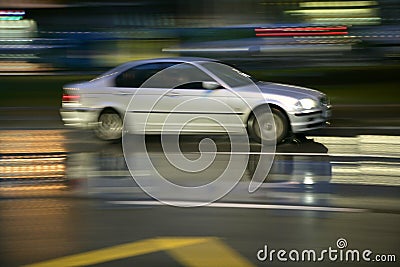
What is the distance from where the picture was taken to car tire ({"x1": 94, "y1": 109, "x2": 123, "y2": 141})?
40.9 ft

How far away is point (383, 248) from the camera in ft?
21.2

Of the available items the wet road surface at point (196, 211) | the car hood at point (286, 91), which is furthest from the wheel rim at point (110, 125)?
the car hood at point (286, 91)

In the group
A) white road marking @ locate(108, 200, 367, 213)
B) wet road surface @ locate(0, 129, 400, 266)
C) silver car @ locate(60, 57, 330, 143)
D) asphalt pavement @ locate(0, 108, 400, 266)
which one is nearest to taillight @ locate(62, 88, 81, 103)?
silver car @ locate(60, 57, 330, 143)

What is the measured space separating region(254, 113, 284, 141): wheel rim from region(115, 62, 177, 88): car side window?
1.79 meters

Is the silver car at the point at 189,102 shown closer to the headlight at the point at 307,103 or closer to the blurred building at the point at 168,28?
the headlight at the point at 307,103

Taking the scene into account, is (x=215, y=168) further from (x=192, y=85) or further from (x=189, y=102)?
(x=192, y=85)

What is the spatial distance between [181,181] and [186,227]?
2117 millimetres

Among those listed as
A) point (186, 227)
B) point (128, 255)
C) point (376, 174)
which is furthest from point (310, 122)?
point (128, 255)

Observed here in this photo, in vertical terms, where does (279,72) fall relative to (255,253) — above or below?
above

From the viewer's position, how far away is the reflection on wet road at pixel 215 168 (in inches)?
348

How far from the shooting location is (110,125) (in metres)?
12.5

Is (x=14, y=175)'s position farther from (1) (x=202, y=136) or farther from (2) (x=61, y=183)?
(1) (x=202, y=136)

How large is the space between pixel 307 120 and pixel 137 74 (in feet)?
9.15

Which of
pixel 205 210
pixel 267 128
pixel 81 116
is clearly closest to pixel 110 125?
pixel 81 116
